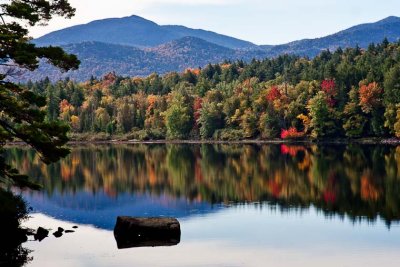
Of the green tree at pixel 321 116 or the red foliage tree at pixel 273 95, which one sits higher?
the red foliage tree at pixel 273 95

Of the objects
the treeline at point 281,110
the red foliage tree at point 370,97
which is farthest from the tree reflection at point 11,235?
the red foliage tree at point 370,97

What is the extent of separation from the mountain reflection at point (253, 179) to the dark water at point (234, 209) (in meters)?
0.12

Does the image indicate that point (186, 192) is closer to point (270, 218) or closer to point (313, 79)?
point (270, 218)

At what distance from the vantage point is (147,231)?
3550 centimetres

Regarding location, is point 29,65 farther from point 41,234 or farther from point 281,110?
point 281,110

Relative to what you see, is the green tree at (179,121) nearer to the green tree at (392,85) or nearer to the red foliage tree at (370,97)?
the red foliage tree at (370,97)

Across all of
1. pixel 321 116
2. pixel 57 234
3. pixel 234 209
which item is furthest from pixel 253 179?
pixel 321 116

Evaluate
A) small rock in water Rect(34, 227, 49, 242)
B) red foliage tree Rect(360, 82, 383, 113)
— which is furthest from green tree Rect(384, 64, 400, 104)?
small rock in water Rect(34, 227, 49, 242)

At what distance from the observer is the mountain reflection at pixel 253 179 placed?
52969mm

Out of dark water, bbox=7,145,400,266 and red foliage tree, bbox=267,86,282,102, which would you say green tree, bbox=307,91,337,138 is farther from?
dark water, bbox=7,145,400,266

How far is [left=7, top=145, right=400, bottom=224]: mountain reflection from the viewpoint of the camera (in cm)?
5297

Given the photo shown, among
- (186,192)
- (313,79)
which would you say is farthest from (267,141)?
(186,192)

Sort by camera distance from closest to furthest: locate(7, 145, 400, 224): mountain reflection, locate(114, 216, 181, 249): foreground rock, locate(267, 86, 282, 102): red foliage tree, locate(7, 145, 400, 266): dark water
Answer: locate(7, 145, 400, 266): dark water → locate(114, 216, 181, 249): foreground rock → locate(7, 145, 400, 224): mountain reflection → locate(267, 86, 282, 102): red foliage tree

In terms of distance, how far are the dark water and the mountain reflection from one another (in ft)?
0.38
